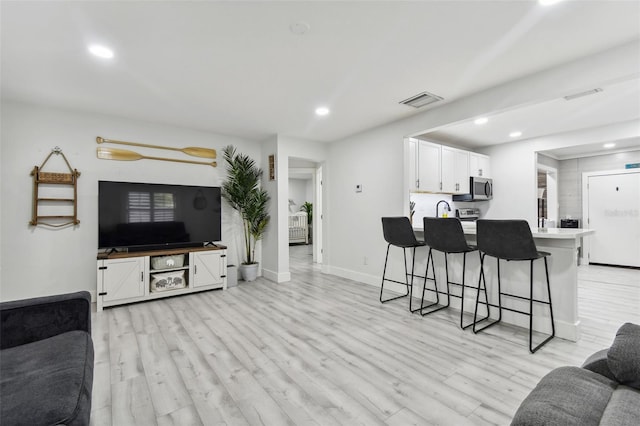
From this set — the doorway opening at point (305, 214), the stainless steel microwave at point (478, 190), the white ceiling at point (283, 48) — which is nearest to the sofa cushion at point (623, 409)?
the white ceiling at point (283, 48)

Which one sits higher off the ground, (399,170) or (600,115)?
(600,115)

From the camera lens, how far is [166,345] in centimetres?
252

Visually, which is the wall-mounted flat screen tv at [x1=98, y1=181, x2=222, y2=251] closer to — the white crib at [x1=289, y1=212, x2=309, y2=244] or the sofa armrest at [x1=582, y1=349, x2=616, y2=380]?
the sofa armrest at [x1=582, y1=349, x2=616, y2=380]

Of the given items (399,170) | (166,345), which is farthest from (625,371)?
(399,170)

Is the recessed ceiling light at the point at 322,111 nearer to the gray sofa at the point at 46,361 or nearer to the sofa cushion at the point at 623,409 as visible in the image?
the gray sofa at the point at 46,361

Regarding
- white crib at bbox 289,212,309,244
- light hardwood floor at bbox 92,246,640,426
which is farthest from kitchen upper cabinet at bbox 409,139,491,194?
white crib at bbox 289,212,309,244

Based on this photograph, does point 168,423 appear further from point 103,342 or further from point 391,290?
point 391,290

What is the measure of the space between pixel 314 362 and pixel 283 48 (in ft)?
8.13

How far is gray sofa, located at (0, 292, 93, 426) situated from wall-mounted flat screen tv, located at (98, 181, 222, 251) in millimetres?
2251

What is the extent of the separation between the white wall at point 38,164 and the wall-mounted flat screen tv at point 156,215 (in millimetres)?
284

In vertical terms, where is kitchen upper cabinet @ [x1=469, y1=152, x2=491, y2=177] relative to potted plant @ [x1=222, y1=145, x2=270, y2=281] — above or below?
above

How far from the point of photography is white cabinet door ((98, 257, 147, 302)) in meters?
3.43

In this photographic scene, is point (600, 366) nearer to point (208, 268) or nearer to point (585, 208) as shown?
point (208, 268)

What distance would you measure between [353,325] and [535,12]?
2860 millimetres
